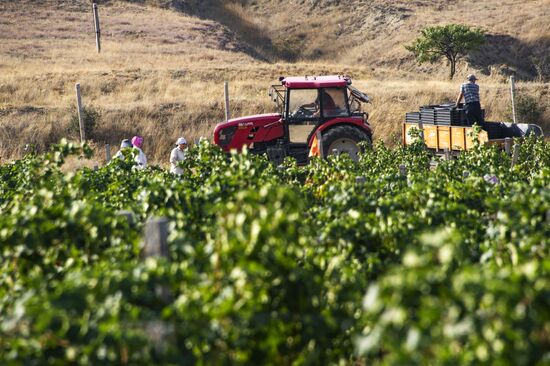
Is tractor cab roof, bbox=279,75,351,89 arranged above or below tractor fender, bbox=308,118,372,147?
above

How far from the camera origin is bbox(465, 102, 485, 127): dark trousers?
14.9 metres

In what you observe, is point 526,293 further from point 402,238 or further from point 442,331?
point 402,238

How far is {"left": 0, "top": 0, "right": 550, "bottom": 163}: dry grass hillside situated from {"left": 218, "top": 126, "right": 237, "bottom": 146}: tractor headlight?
4.04 meters

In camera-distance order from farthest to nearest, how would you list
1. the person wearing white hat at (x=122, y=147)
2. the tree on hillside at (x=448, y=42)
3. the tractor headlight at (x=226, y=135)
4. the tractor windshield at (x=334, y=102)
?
the tree on hillside at (x=448, y=42), the tractor headlight at (x=226, y=135), the tractor windshield at (x=334, y=102), the person wearing white hat at (x=122, y=147)

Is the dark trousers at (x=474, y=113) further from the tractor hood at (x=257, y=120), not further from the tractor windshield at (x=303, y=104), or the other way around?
the tractor hood at (x=257, y=120)

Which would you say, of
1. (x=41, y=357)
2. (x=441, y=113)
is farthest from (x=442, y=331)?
(x=441, y=113)

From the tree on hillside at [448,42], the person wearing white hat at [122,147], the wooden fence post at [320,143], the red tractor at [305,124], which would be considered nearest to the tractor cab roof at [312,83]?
the red tractor at [305,124]

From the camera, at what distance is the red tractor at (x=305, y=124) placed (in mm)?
14703

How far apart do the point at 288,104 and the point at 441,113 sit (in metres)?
3.40

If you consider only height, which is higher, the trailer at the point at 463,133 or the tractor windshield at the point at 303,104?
the tractor windshield at the point at 303,104

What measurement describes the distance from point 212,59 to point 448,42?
13.9 metres

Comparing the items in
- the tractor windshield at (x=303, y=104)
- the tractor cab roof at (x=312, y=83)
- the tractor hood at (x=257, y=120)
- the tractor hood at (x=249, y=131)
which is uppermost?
the tractor cab roof at (x=312, y=83)

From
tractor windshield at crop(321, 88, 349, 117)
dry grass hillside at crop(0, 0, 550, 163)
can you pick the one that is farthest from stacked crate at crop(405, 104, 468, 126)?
tractor windshield at crop(321, 88, 349, 117)

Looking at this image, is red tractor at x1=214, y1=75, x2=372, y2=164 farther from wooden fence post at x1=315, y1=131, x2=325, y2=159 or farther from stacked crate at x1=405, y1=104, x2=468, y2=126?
stacked crate at x1=405, y1=104, x2=468, y2=126
